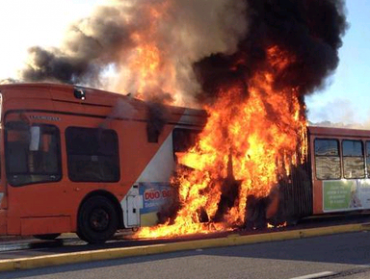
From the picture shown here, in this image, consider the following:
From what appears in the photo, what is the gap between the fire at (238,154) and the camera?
12133mm

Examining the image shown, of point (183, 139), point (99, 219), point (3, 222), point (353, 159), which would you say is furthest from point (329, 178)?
point (3, 222)

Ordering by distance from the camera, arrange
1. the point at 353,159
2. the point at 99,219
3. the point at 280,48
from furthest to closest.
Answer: the point at 353,159 < the point at 280,48 < the point at 99,219

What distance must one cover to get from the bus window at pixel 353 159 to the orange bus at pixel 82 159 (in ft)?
18.3

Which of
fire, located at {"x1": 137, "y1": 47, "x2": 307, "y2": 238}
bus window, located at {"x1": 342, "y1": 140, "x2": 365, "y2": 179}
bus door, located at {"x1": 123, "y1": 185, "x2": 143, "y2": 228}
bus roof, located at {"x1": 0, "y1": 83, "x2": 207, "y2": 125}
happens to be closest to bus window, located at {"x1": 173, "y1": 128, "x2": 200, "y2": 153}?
fire, located at {"x1": 137, "y1": 47, "x2": 307, "y2": 238}

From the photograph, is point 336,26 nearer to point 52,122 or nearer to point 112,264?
point 52,122

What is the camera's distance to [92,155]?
1058 centimetres

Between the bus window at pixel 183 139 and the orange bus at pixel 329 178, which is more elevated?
the bus window at pixel 183 139

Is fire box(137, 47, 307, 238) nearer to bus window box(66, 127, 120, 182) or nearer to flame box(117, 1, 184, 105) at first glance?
flame box(117, 1, 184, 105)

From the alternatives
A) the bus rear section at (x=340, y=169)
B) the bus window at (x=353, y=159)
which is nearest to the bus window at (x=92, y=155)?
the bus rear section at (x=340, y=169)

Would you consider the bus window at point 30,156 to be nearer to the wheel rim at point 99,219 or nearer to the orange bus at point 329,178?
the wheel rim at point 99,219

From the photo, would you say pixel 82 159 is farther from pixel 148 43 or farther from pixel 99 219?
pixel 148 43

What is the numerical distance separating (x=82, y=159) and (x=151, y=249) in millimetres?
2632

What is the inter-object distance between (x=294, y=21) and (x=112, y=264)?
8872 millimetres

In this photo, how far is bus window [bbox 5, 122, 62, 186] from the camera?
953cm
